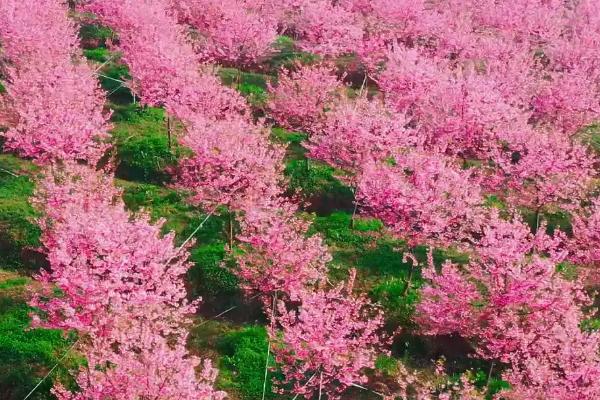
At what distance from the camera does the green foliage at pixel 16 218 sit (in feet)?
99.9

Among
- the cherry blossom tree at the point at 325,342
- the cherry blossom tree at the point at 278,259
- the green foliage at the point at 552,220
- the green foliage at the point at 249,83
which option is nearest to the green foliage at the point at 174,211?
the cherry blossom tree at the point at 278,259

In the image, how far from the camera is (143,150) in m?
38.5

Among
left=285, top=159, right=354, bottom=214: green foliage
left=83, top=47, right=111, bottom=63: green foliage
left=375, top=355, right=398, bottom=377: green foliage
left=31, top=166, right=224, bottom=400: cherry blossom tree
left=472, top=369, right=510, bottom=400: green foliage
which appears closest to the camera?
left=31, top=166, right=224, bottom=400: cherry blossom tree

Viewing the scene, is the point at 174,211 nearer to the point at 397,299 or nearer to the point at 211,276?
the point at 211,276

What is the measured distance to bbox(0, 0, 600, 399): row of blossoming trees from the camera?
846 inches

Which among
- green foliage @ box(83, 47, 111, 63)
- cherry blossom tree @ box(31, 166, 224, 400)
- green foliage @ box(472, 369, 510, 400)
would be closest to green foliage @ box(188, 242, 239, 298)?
cherry blossom tree @ box(31, 166, 224, 400)

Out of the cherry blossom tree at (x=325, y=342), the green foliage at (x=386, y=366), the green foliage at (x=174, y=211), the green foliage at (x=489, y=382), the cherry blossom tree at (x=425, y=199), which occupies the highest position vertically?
the cherry blossom tree at (x=425, y=199)

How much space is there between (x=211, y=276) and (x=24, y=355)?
9.67 m

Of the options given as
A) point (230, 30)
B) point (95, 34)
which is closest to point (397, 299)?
point (230, 30)

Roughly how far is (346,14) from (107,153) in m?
26.9

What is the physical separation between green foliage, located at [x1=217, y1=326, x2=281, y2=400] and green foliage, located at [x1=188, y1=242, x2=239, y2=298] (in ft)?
9.97

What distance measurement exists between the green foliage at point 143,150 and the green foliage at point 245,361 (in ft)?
48.8

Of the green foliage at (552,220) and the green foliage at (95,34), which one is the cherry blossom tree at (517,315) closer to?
the green foliage at (552,220)

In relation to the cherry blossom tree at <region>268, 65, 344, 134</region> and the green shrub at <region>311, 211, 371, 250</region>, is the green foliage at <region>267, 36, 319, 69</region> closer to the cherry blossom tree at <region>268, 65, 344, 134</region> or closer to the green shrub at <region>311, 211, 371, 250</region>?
the cherry blossom tree at <region>268, 65, 344, 134</region>
